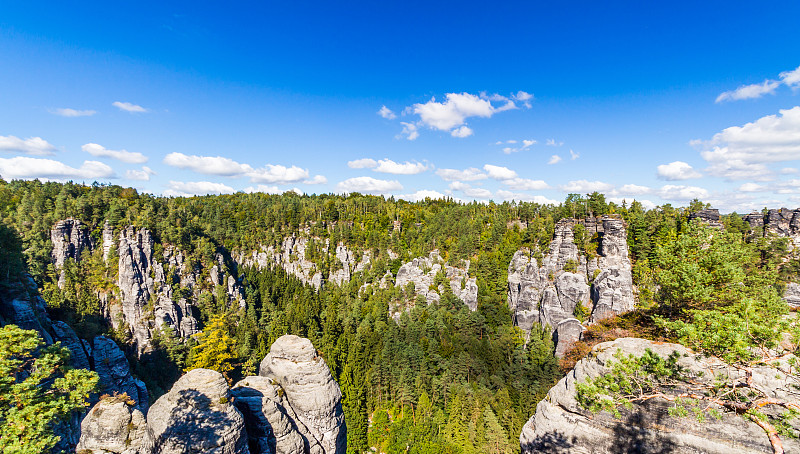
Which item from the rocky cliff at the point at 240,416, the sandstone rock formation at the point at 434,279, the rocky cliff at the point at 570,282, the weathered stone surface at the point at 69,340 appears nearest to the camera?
the rocky cliff at the point at 240,416

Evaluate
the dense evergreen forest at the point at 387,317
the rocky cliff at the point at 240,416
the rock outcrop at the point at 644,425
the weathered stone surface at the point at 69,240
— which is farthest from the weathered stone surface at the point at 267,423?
the weathered stone surface at the point at 69,240

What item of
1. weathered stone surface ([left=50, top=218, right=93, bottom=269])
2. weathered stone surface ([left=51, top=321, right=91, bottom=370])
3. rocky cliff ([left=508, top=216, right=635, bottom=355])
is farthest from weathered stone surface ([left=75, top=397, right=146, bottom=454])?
weathered stone surface ([left=50, top=218, right=93, bottom=269])

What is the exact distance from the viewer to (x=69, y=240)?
5706 centimetres

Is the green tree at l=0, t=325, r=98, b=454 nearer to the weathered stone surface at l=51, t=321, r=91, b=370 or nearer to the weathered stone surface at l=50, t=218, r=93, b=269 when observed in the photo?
the weathered stone surface at l=51, t=321, r=91, b=370

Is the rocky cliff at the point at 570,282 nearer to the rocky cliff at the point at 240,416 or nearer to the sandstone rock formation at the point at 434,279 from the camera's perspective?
the sandstone rock formation at the point at 434,279

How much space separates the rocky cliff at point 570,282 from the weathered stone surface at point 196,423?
5485 cm

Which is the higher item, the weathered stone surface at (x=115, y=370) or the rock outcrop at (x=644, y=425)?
the rock outcrop at (x=644, y=425)

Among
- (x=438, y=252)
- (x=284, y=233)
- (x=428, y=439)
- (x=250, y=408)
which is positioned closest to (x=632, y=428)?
(x=250, y=408)

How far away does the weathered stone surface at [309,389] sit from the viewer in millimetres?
17672

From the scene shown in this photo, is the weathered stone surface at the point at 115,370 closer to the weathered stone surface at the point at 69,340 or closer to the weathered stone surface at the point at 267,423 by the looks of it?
the weathered stone surface at the point at 69,340

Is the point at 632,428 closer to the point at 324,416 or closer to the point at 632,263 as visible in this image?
the point at 324,416

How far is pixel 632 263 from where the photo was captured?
55000 mm

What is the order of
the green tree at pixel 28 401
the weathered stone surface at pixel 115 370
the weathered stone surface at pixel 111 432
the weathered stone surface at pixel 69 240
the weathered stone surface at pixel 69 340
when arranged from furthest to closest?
the weathered stone surface at pixel 69 240 → the weathered stone surface at pixel 115 370 → the weathered stone surface at pixel 69 340 → the weathered stone surface at pixel 111 432 → the green tree at pixel 28 401

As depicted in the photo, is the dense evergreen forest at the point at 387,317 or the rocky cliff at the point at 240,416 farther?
the dense evergreen forest at the point at 387,317
